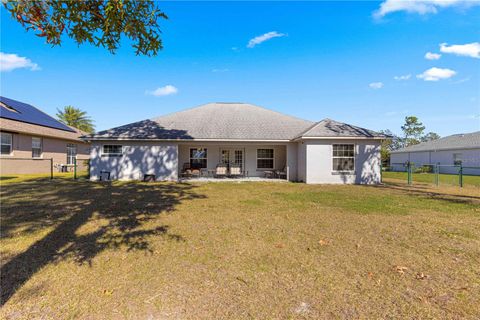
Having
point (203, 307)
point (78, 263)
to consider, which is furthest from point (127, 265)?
point (203, 307)

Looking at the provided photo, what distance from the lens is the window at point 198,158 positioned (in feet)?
58.9

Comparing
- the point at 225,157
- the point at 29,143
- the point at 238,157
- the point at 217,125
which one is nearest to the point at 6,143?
the point at 29,143

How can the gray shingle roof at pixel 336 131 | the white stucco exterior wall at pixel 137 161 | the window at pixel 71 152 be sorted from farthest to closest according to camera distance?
the window at pixel 71 152, the white stucco exterior wall at pixel 137 161, the gray shingle roof at pixel 336 131

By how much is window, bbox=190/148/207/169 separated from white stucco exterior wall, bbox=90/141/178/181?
2.44 m

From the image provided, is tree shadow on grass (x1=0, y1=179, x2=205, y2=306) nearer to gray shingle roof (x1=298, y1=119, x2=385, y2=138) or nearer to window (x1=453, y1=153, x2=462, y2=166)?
gray shingle roof (x1=298, y1=119, x2=385, y2=138)

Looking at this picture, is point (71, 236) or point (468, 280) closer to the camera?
point (468, 280)

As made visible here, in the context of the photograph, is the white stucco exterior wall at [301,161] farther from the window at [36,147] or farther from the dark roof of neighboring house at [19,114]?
the dark roof of neighboring house at [19,114]

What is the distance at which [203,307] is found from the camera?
269 centimetres

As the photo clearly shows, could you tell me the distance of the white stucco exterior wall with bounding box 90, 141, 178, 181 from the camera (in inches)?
603

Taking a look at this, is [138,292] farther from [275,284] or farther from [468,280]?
[468,280]

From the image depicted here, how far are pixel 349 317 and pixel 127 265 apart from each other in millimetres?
3212

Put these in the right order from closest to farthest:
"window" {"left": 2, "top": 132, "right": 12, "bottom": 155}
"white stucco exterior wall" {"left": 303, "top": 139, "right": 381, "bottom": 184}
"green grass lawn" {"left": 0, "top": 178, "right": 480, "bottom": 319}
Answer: "green grass lawn" {"left": 0, "top": 178, "right": 480, "bottom": 319}, "white stucco exterior wall" {"left": 303, "top": 139, "right": 381, "bottom": 184}, "window" {"left": 2, "top": 132, "right": 12, "bottom": 155}

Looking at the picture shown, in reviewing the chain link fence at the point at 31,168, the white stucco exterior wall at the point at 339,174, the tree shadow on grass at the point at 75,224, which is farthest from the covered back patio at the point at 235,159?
the tree shadow on grass at the point at 75,224

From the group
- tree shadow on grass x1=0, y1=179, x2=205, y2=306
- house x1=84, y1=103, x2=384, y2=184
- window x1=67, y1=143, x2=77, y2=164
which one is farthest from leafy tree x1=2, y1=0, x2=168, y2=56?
window x1=67, y1=143, x2=77, y2=164
